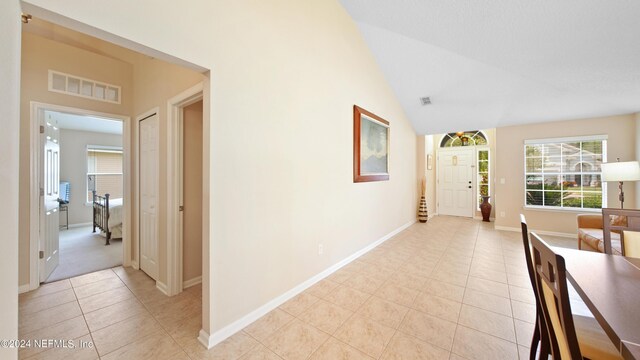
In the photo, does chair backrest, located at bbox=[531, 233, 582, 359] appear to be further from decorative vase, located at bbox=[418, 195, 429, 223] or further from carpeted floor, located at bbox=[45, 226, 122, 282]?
decorative vase, located at bbox=[418, 195, 429, 223]

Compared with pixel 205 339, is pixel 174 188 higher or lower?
higher

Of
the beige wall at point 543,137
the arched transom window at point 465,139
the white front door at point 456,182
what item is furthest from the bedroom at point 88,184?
the arched transom window at point 465,139

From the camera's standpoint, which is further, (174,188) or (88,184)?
(88,184)

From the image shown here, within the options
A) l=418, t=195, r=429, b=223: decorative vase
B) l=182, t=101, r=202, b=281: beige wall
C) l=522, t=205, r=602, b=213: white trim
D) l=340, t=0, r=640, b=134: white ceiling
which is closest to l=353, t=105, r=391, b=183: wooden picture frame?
l=340, t=0, r=640, b=134: white ceiling

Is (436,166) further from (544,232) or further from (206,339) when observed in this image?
(206,339)

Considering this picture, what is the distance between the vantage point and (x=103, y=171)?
6371 millimetres

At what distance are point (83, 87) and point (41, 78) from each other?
324 mm

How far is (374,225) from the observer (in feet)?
12.6

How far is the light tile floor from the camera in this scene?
5.24 feet

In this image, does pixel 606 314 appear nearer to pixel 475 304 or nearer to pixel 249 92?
pixel 475 304

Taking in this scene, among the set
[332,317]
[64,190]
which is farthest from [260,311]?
[64,190]

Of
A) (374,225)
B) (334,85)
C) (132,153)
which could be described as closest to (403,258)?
(374,225)

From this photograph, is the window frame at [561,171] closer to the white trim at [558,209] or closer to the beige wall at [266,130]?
the white trim at [558,209]

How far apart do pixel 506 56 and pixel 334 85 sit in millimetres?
2420
